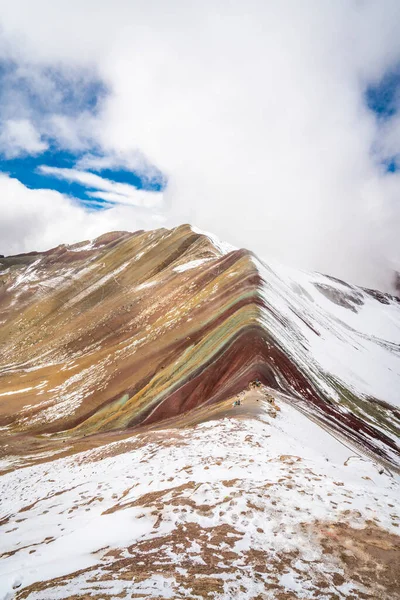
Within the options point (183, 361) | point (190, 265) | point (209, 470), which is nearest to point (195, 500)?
point (209, 470)

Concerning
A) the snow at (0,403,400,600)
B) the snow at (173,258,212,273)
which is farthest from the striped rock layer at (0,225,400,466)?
the snow at (0,403,400,600)

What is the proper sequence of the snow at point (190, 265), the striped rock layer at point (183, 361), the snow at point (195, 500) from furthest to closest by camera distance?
the snow at point (190, 265), the striped rock layer at point (183, 361), the snow at point (195, 500)

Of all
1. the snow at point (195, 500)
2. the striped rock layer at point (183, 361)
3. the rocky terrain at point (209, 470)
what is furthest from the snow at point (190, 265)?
the snow at point (195, 500)

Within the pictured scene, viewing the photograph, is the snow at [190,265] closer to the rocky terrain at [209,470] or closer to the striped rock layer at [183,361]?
the striped rock layer at [183,361]

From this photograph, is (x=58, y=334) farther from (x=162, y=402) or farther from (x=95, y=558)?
Answer: (x=95, y=558)

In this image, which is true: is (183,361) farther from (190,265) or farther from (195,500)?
(190,265)
